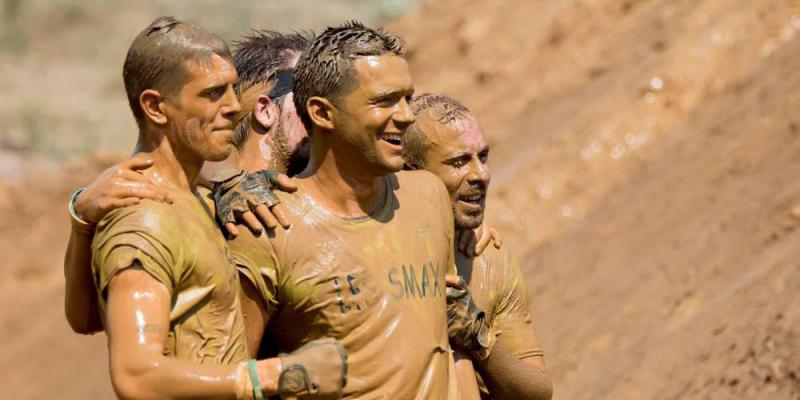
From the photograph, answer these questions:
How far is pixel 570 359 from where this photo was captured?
11602 mm

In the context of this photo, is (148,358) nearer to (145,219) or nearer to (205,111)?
(145,219)

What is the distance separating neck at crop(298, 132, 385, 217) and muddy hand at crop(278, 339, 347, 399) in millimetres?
669

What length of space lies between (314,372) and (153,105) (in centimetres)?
89

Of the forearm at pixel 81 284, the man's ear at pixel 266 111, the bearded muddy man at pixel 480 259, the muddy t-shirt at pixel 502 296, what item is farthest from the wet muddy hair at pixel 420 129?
the forearm at pixel 81 284

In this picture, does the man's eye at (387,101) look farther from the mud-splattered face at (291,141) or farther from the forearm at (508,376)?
the forearm at (508,376)

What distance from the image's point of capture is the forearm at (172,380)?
4.22 metres

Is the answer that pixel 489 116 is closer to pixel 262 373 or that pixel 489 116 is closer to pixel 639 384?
pixel 639 384

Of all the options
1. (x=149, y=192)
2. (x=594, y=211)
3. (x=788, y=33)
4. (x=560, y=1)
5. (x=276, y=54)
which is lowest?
(x=149, y=192)

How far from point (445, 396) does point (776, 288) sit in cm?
576

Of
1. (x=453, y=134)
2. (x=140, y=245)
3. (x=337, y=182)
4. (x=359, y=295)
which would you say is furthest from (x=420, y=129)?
(x=140, y=245)

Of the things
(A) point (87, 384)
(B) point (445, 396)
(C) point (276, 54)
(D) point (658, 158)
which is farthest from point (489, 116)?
(B) point (445, 396)

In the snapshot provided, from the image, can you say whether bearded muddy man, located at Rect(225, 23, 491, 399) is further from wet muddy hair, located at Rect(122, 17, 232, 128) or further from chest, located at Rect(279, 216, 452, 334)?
wet muddy hair, located at Rect(122, 17, 232, 128)

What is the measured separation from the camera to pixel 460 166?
19.0ft

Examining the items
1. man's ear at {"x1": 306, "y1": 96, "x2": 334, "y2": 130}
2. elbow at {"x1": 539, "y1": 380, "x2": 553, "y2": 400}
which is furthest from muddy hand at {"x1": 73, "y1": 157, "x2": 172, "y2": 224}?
elbow at {"x1": 539, "y1": 380, "x2": 553, "y2": 400}
